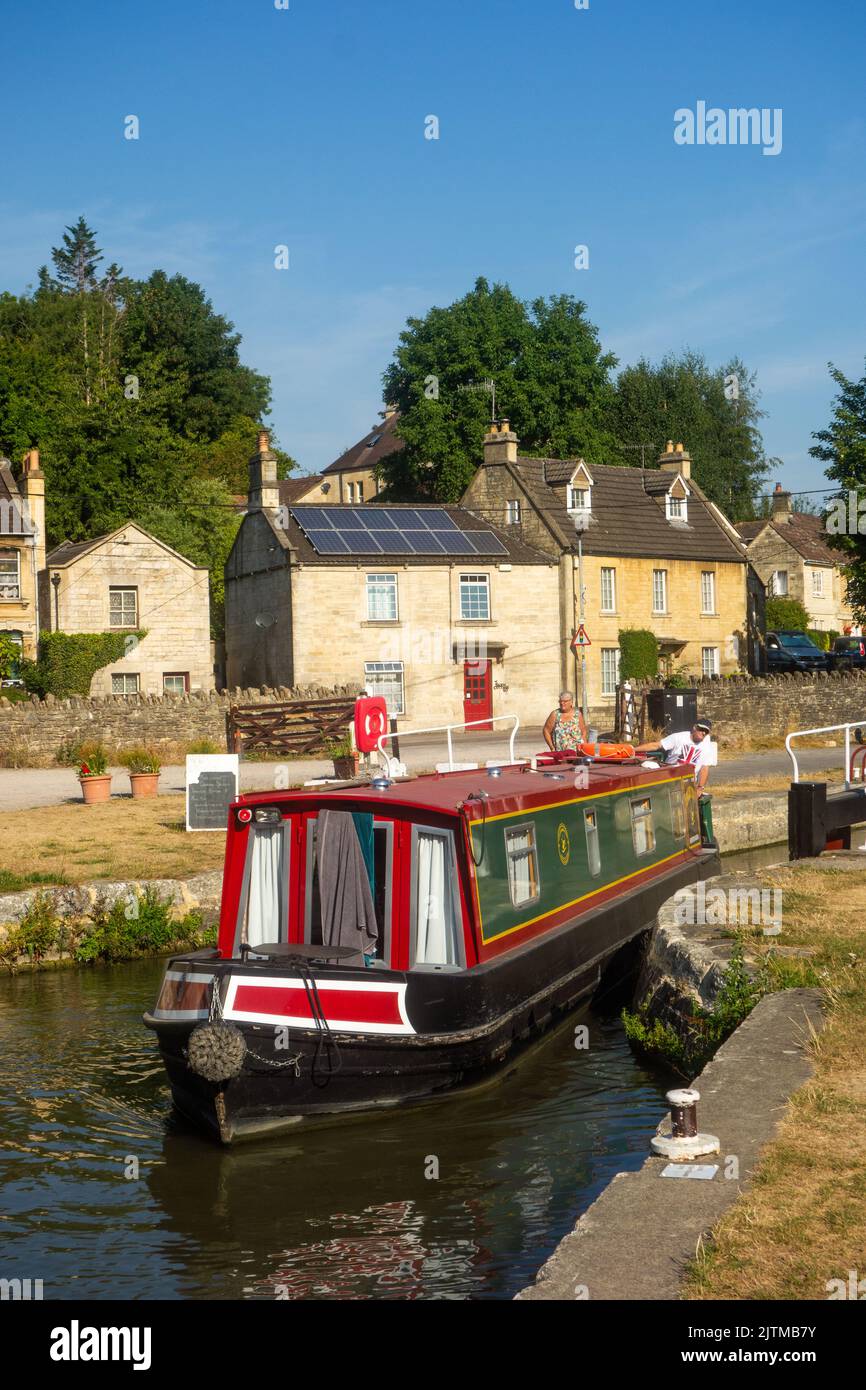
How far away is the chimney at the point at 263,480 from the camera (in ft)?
139

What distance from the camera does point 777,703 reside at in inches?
1494

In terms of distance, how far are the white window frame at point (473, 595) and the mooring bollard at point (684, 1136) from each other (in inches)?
1396

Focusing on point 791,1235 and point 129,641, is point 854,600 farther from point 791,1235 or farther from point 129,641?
point 791,1235

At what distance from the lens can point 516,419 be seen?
56719 mm

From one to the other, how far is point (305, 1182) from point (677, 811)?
322 inches

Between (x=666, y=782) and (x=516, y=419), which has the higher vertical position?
(x=516, y=419)

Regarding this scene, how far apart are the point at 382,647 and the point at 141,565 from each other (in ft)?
28.1

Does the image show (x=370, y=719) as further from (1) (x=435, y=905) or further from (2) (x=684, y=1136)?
(2) (x=684, y=1136)

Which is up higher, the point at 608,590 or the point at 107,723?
the point at 608,590

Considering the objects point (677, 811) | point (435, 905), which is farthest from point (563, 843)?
point (677, 811)

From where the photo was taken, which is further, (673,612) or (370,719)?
(673,612)

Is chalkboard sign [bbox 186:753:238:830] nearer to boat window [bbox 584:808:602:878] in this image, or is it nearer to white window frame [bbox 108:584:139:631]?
boat window [bbox 584:808:602:878]

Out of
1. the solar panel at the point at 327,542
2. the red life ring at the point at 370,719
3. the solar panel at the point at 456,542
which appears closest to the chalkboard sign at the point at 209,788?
the red life ring at the point at 370,719
